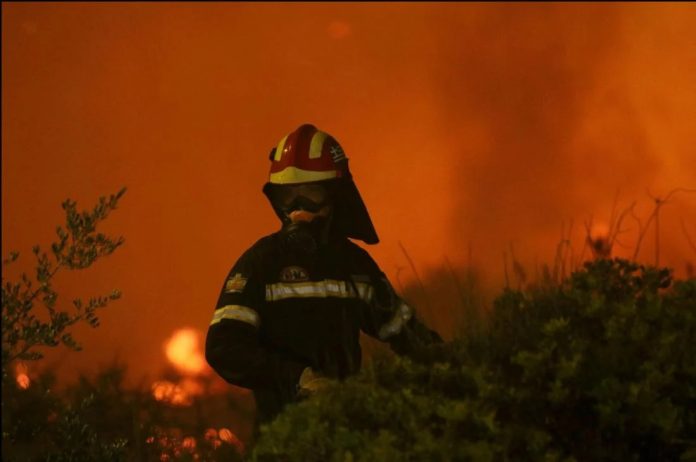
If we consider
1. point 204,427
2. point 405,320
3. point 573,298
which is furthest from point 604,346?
point 204,427

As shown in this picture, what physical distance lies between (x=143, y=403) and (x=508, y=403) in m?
6.38

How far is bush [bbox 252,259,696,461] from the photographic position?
478 centimetres

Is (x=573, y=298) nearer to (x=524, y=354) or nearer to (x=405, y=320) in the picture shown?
(x=524, y=354)

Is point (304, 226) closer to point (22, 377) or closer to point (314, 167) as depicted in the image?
point (314, 167)

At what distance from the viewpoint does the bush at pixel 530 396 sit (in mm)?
4777

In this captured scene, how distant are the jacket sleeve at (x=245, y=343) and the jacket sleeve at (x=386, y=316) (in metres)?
0.57

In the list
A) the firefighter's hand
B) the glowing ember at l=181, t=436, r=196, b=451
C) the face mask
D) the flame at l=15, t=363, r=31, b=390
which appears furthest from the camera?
the flame at l=15, t=363, r=31, b=390

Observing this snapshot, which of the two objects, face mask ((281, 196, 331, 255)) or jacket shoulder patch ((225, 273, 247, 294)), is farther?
face mask ((281, 196, 331, 255))

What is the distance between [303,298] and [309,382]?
521mm

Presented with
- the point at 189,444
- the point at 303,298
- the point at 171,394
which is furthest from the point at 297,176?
the point at 171,394

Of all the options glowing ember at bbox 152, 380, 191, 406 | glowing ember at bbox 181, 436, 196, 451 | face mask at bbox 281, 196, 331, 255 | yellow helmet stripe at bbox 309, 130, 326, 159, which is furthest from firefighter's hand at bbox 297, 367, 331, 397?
glowing ember at bbox 152, 380, 191, 406

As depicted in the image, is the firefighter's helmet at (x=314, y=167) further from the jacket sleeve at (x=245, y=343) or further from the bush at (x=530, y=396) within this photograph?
the bush at (x=530, y=396)

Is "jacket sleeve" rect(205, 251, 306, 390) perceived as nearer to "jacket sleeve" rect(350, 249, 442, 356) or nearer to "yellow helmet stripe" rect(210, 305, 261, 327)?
"yellow helmet stripe" rect(210, 305, 261, 327)

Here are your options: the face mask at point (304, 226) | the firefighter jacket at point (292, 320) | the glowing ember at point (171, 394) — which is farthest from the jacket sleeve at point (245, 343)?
the glowing ember at point (171, 394)
